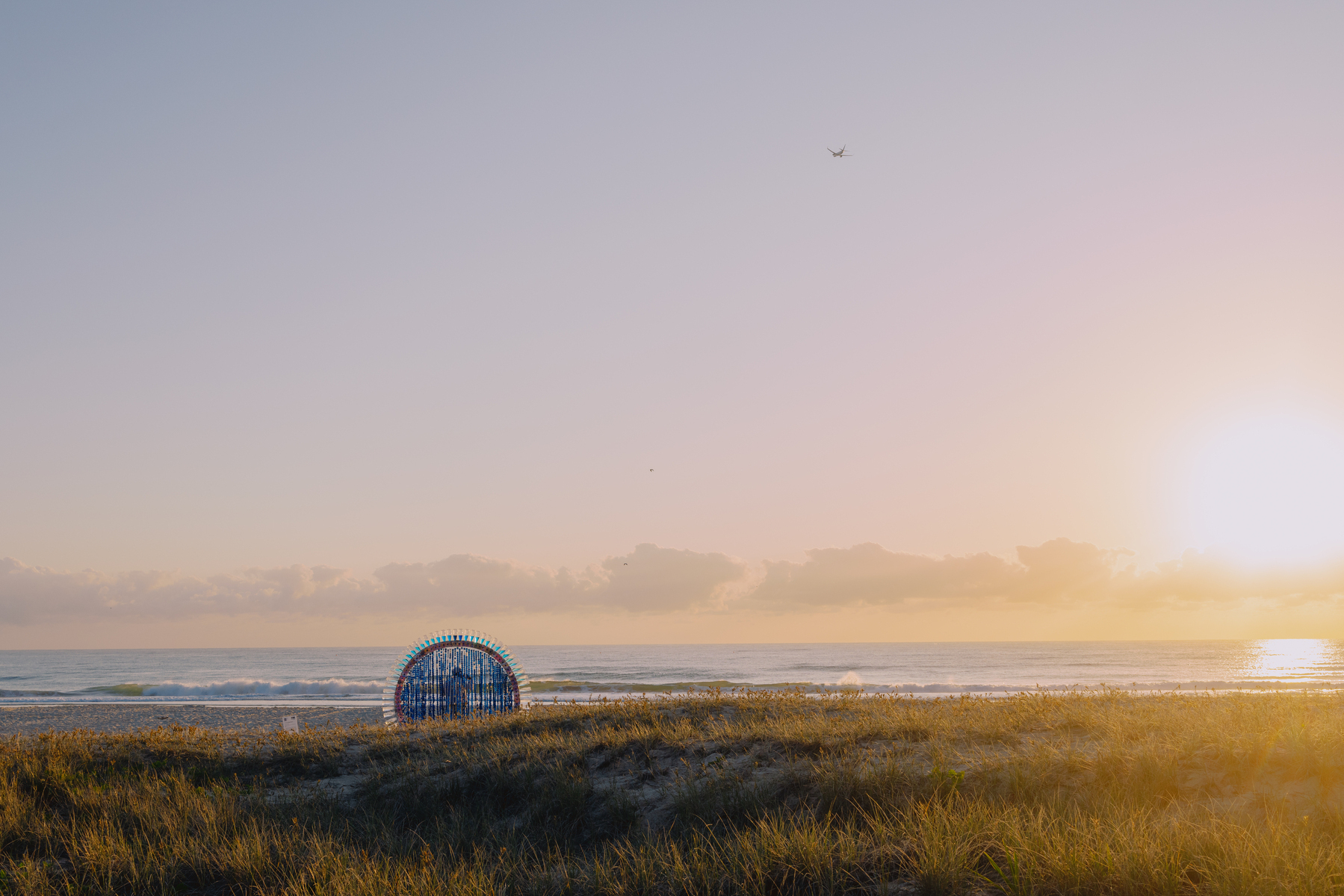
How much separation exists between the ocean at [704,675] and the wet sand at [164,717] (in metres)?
4.72

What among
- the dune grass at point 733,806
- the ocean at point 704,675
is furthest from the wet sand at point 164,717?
the dune grass at point 733,806

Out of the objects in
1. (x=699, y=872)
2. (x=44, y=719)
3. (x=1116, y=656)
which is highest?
(x=699, y=872)

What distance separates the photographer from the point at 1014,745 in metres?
8.88

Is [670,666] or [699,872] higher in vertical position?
[699,872]

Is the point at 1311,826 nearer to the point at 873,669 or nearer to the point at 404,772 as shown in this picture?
the point at 404,772

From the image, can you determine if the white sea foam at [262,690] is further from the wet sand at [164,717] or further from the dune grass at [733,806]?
the dune grass at [733,806]

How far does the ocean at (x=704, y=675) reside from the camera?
39.0m

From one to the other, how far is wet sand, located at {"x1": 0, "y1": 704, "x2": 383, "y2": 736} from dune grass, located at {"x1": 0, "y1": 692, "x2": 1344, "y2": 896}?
14.1 meters

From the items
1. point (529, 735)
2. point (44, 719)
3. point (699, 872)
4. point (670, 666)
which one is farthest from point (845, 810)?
point (670, 666)

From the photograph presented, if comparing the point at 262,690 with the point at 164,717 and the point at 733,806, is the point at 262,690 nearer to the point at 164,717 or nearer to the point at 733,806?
the point at 164,717

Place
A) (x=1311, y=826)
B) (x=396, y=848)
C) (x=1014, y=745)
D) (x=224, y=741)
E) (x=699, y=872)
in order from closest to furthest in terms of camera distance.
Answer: (x=699, y=872), (x=1311, y=826), (x=396, y=848), (x=1014, y=745), (x=224, y=741)

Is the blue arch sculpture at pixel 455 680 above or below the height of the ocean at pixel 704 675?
above

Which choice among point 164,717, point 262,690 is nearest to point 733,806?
point 164,717

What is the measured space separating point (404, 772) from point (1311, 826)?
964 centimetres
